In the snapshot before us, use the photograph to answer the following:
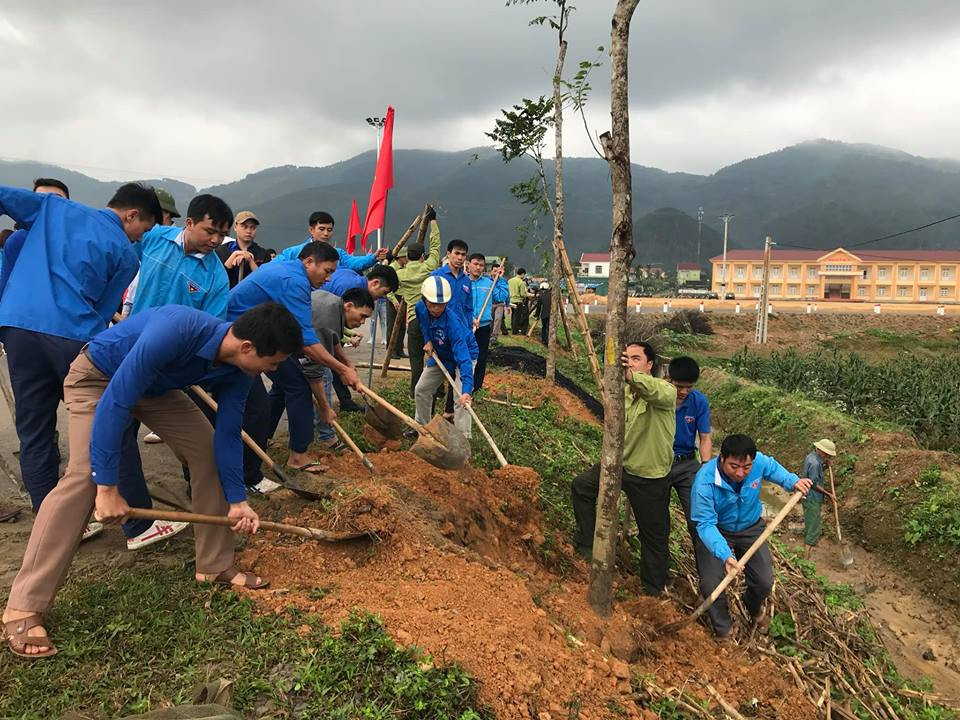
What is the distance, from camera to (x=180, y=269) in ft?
11.4

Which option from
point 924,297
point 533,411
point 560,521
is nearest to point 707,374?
point 533,411

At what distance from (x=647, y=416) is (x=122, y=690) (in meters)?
3.26

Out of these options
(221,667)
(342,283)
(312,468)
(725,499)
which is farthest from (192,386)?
(725,499)

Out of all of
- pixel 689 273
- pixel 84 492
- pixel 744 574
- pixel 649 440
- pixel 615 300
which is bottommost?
pixel 689 273

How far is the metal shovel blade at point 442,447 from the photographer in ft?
14.6

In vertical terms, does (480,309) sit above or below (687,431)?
above

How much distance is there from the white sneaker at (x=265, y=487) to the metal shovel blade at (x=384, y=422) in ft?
4.59

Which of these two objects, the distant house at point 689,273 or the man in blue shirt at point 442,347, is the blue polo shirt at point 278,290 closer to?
the man in blue shirt at point 442,347

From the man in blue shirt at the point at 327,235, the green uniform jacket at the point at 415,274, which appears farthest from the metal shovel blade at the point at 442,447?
the green uniform jacket at the point at 415,274

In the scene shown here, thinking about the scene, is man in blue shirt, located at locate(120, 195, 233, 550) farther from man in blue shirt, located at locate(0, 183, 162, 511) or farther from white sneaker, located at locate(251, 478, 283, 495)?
white sneaker, located at locate(251, 478, 283, 495)

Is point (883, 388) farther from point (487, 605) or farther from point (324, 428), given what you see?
point (487, 605)

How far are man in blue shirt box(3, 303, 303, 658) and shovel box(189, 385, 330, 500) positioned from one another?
783mm

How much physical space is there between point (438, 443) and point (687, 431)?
203cm

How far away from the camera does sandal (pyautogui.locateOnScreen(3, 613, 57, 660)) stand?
7.91 feet
